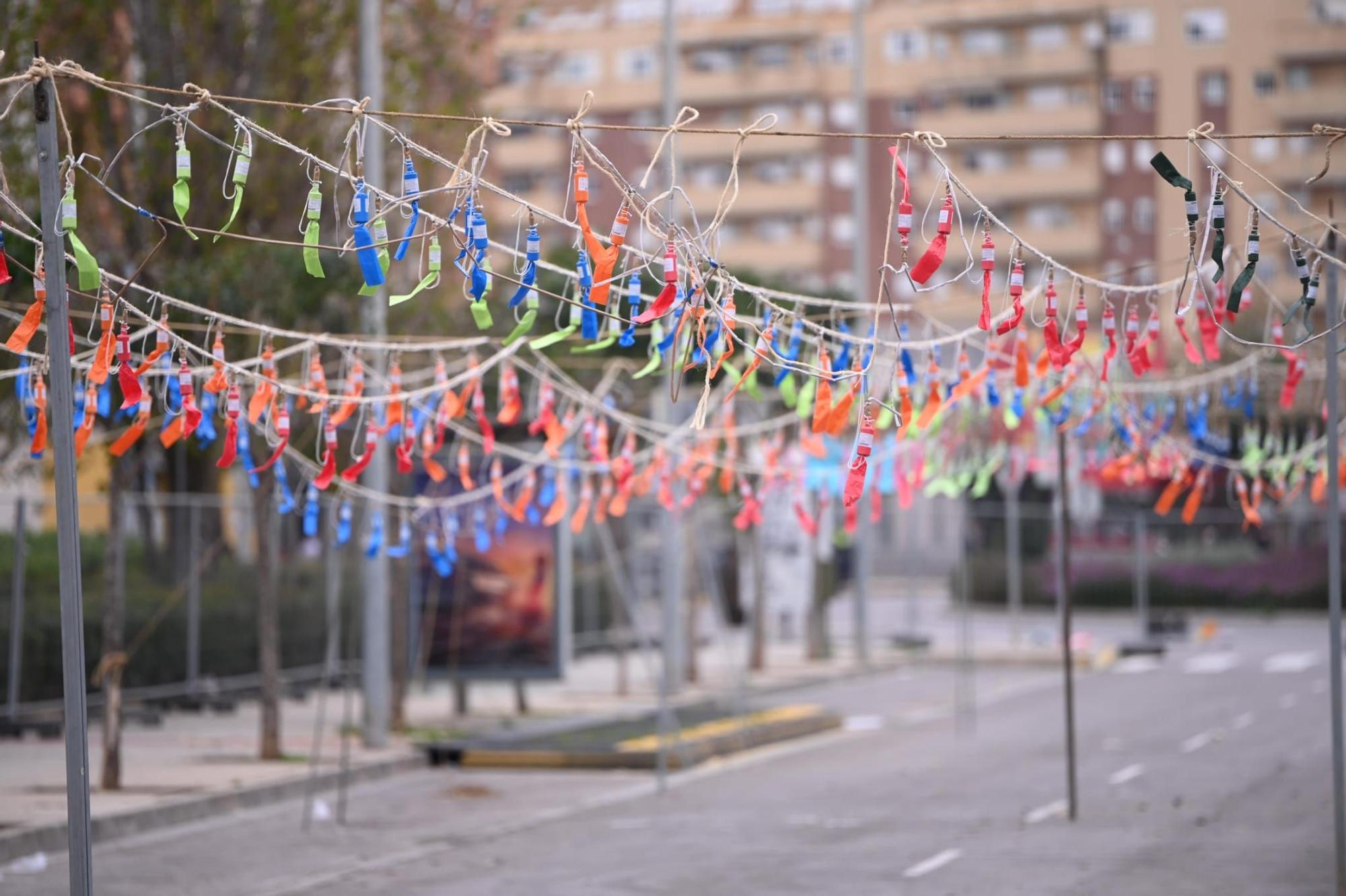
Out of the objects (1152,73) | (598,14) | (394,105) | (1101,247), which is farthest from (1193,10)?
(394,105)

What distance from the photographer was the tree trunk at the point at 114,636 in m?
16.0

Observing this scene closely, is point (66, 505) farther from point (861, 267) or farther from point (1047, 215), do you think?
point (1047, 215)

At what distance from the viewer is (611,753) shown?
19.2 m

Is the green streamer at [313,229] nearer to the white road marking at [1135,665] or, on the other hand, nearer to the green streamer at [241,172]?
the green streamer at [241,172]

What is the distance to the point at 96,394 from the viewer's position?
1266 centimetres

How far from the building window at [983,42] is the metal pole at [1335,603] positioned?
66247 mm

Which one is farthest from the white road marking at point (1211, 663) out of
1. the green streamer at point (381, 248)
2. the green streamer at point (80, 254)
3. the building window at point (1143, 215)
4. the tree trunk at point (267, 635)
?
the building window at point (1143, 215)

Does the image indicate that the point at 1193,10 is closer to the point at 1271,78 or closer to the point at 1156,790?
the point at 1271,78

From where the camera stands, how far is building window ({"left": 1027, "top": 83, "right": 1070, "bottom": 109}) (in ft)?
243

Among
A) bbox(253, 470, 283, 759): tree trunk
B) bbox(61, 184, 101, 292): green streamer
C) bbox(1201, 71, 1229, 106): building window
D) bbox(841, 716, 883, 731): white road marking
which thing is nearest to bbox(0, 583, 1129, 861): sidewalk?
bbox(253, 470, 283, 759): tree trunk

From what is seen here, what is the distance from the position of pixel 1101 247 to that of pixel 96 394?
65.5 meters

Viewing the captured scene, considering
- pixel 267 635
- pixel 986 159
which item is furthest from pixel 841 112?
pixel 267 635

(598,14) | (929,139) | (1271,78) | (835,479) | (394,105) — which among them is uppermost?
(598,14)

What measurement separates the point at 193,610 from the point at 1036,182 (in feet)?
184
